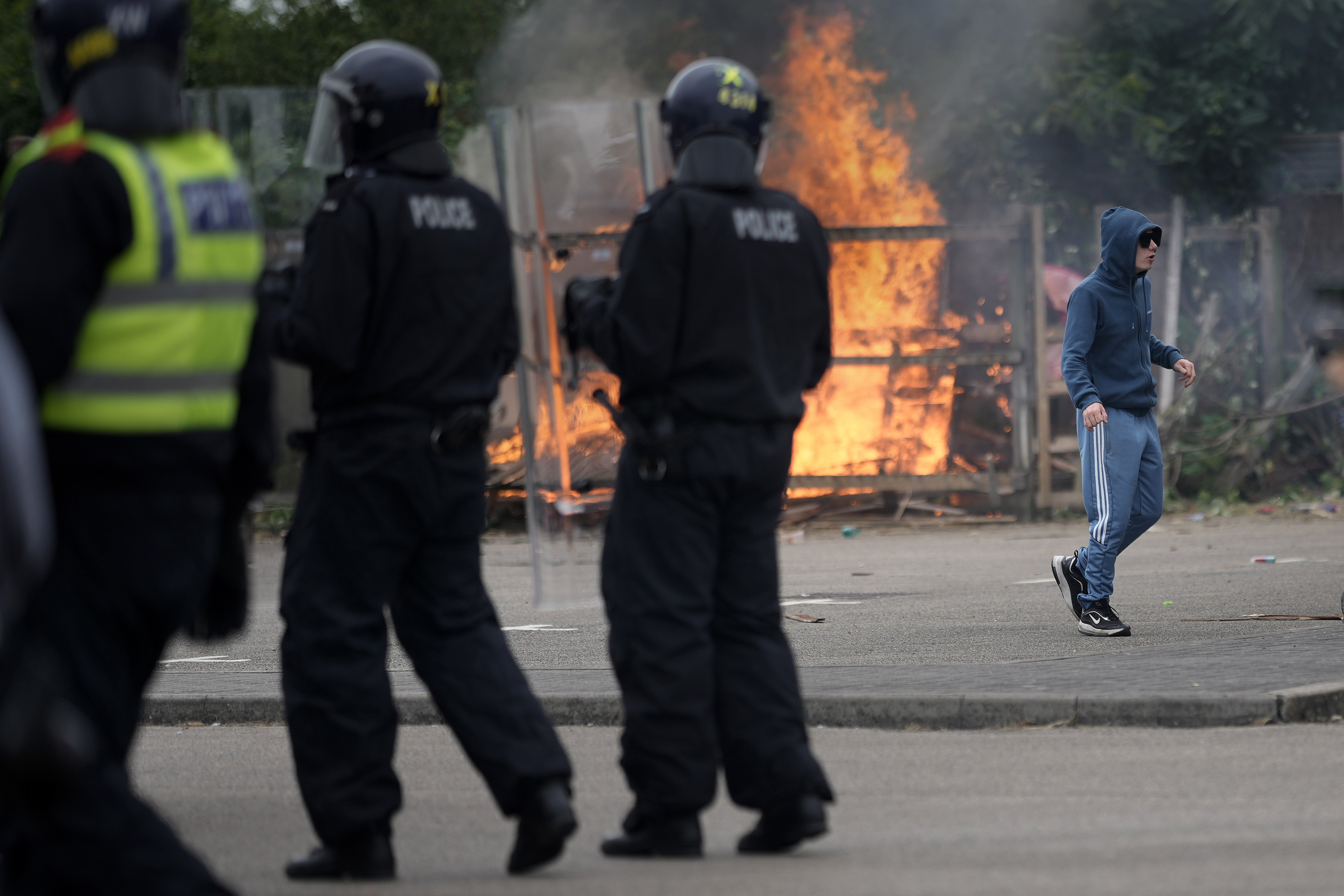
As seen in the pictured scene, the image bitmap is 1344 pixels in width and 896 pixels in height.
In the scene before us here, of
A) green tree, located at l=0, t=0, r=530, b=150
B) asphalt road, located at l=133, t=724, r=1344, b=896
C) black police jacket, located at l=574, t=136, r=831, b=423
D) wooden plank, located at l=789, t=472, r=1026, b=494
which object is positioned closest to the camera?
asphalt road, located at l=133, t=724, r=1344, b=896

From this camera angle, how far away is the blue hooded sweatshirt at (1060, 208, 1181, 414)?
27.3 feet

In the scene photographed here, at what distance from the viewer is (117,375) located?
3.15m

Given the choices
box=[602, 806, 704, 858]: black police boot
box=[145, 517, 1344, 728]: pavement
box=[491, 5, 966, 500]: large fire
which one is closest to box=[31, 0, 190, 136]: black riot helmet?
box=[602, 806, 704, 858]: black police boot

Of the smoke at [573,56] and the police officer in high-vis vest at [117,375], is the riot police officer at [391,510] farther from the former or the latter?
the smoke at [573,56]

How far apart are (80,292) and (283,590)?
4.56ft

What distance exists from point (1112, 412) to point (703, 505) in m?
4.42

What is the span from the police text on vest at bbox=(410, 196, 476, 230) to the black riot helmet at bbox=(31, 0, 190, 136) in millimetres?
1027

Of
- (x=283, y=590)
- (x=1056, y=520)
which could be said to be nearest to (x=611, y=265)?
(x=1056, y=520)

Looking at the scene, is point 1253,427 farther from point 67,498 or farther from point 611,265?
point 67,498

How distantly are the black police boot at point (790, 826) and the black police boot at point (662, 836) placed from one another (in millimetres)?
139

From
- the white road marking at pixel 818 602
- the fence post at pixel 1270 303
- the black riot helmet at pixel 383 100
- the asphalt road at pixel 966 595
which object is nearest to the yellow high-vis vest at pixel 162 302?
the black riot helmet at pixel 383 100

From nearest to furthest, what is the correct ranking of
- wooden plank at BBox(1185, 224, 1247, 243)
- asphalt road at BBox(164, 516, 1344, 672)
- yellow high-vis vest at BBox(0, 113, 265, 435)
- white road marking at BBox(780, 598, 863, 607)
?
1. yellow high-vis vest at BBox(0, 113, 265, 435)
2. asphalt road at BBox(164, 516, 1344, 672)
3. white road marking at BBox(780, 598, 863, 607)
4. wooden plank at BBox(1185, 224, 1247, 243)

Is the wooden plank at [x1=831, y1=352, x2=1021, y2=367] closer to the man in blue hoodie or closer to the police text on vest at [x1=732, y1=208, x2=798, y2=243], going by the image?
the man in blue hoodie

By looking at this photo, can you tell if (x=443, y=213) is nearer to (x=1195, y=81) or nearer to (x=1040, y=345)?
(x=1040, y=345)
